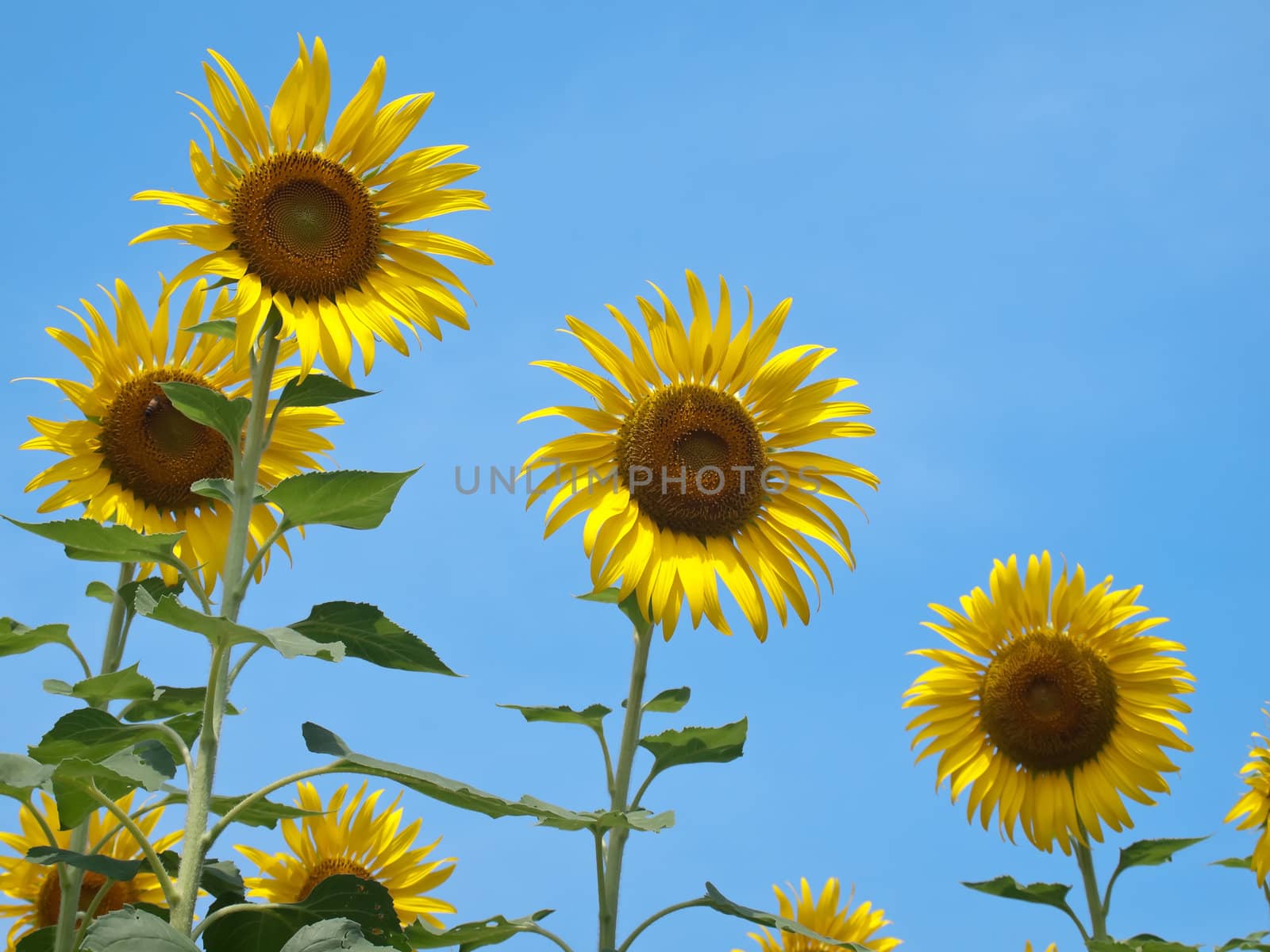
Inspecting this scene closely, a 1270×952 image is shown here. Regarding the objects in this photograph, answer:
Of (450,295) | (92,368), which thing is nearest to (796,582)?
(450,295)

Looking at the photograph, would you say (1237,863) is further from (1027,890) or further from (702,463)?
(702,463)

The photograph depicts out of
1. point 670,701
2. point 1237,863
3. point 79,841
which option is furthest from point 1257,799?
point 79,841

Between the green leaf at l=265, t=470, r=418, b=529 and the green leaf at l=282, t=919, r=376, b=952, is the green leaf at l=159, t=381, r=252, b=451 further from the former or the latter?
the green leaf at l=282, t=919, r=376, b=952

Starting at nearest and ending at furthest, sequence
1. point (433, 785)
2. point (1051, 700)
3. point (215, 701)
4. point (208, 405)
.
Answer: point (433, 785), point (215, 701), point (208, 405), point (1051, 700)

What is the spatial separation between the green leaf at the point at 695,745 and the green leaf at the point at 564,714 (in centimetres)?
21

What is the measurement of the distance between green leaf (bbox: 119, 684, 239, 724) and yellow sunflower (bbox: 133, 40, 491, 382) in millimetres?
1309

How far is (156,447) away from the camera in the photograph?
634cm

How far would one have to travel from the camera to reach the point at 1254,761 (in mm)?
7027

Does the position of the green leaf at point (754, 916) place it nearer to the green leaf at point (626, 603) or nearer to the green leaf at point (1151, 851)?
the green leaf at point (626, 603)

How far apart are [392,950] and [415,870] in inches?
129

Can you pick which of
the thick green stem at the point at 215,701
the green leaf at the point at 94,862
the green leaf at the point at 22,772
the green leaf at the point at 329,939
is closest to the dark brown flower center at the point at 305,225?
the thick green stem at the point at 215,701

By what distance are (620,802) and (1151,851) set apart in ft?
10.1

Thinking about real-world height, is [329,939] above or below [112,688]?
below

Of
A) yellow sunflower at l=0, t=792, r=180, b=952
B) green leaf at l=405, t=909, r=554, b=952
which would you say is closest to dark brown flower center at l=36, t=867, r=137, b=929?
yellow sunflower at l=0, t=792, r=180, b=952
